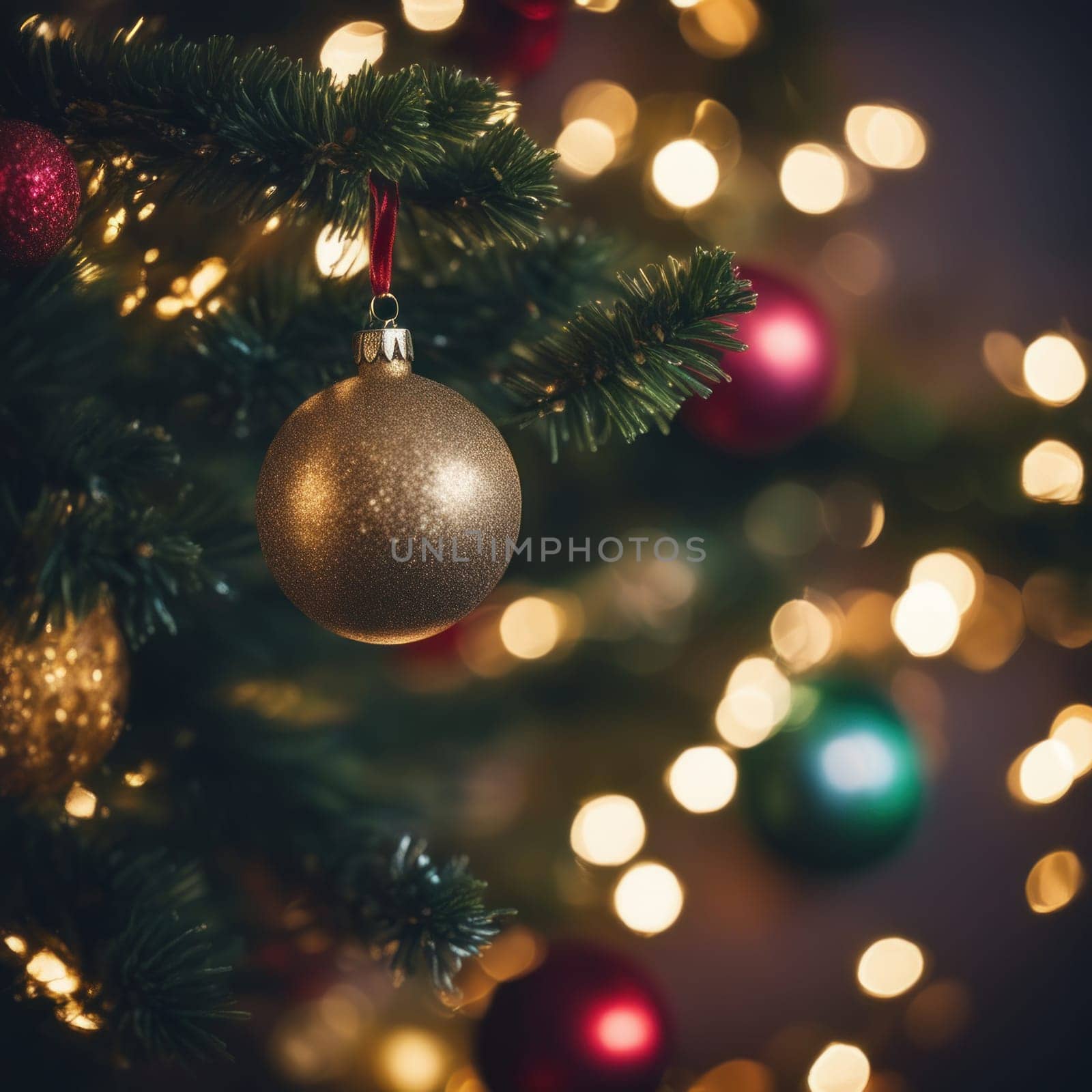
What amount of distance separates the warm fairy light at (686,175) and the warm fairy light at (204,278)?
0.42 metres

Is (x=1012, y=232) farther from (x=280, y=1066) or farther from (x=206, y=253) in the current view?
(x=280, y=1066)

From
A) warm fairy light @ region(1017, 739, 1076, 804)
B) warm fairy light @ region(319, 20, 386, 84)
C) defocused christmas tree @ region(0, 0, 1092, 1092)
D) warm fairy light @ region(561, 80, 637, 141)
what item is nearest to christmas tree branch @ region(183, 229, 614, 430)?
defocused christmas tree @ region(0, 0, 1092, 1092)

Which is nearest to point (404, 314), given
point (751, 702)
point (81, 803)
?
point (81, 803)

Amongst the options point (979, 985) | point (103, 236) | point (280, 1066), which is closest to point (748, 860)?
point (979, 985)

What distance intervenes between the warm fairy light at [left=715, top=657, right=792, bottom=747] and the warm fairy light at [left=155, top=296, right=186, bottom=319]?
0.52 m

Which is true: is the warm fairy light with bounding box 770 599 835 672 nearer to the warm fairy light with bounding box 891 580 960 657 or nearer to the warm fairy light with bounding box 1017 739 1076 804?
the warm fairy light with bounding box 891 580 960 657

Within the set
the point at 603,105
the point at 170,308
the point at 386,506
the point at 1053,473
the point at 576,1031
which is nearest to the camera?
the point at 386,506

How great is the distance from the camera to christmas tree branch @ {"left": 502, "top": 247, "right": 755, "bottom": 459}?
13.8 inches

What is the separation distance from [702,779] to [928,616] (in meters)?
0.25

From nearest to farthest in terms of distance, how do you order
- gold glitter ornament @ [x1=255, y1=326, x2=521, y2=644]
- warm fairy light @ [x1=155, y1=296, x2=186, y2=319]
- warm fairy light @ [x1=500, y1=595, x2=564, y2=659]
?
1. gold glitter ornament @ [x1=255, y1=326, x2=521, y2=644]
2. warm fairy light @ [x1=155, y1=296, x2=186, y2=319]
3. warm fairy light @ [x1=500, y1=595, x2=564, y2=659]

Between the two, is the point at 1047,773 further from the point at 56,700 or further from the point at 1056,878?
the point at 56,700

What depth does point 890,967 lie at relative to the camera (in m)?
0.78

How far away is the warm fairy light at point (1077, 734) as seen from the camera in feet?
2.66

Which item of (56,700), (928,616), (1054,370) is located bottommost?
(56,700)
